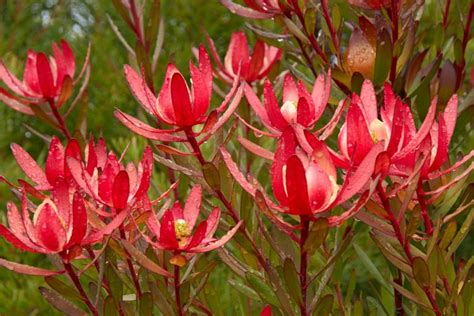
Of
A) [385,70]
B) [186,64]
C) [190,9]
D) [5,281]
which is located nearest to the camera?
[385,70]

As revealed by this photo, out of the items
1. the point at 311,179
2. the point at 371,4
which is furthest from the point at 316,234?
the point at 371,4

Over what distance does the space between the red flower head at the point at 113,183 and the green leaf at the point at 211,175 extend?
5 centimetres

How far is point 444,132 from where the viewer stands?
2.30 ft

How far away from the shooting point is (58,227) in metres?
0.70

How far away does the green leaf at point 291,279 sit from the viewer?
701mm

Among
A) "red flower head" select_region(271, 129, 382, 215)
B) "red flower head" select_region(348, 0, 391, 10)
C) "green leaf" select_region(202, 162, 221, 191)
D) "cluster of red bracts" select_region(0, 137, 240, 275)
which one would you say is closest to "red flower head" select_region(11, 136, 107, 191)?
"cluster of red bracts" select_region(0, 137, 240, 275)

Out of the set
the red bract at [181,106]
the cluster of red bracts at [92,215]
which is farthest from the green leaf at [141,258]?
the red bract at [181,106]

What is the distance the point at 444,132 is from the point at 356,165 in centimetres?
8

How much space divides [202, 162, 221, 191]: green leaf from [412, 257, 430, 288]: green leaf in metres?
0.18

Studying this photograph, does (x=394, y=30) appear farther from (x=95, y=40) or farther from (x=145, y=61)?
(x=95, y=40)

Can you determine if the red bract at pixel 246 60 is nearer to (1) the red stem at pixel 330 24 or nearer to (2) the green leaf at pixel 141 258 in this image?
(1) the red stem at pixel 330 24

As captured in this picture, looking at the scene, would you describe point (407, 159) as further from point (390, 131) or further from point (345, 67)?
point (345, 67)

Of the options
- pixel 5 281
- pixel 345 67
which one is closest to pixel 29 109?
pixel 345 67

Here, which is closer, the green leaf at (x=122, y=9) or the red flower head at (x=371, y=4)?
the red flower head at (x=371, y=4)
